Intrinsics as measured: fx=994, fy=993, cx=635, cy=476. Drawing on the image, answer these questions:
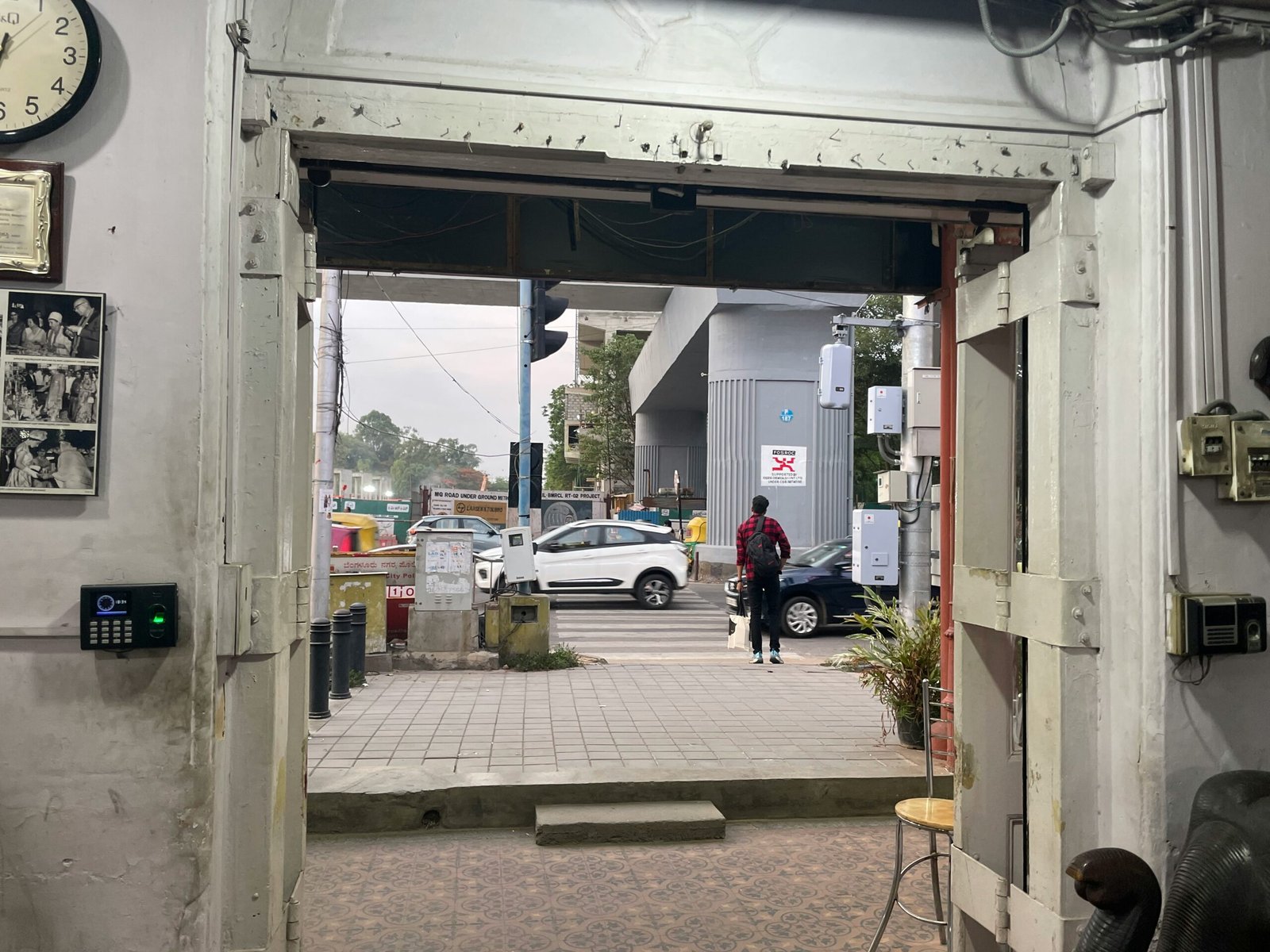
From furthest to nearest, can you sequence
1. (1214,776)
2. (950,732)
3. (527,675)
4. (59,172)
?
(527,675)
(950,732)
(1214,776)
(59,172)

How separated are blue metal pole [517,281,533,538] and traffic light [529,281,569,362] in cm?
16

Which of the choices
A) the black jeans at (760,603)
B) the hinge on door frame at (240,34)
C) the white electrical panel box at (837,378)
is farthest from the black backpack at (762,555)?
the hinge on door frame at (240,34)

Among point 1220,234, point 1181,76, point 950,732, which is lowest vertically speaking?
point 950,732

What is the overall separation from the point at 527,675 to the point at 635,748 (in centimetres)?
331

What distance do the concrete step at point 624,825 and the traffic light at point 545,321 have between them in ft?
21.6

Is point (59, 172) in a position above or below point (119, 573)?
above

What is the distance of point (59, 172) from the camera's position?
2.81 meters

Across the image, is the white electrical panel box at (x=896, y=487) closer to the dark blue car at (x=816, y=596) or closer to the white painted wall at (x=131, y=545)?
the dark blue car at (x=816, y=596)

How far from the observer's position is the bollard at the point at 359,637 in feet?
30.5

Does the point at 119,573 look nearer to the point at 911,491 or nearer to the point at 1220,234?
the point at 1220,234

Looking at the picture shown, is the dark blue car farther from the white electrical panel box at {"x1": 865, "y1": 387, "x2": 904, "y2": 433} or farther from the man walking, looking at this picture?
the white electrical panel box at {"x1": 865, "y1": 387, "x2": 904, "y2": 433}

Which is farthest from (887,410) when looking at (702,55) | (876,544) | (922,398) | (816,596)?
(702,55)

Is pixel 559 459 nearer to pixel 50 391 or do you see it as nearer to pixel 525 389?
pixel 525 389

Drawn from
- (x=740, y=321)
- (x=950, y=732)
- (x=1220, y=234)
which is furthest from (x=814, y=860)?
(x=740, y=321)
